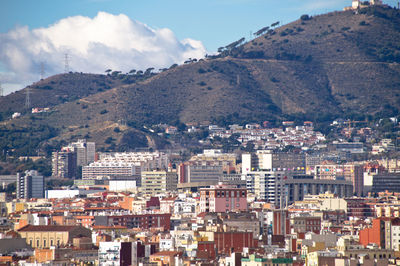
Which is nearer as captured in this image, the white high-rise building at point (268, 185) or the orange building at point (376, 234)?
the orange building at point (376, 234)

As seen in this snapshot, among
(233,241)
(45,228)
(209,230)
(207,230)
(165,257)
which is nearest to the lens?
(165,257)

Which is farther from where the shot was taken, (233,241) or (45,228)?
(45,228)

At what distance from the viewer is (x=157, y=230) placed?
129m

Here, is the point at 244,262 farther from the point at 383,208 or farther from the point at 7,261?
the point at 383,208

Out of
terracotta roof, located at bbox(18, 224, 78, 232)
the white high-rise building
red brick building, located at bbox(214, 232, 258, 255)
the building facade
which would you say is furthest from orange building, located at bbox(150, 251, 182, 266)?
the white high-rise building

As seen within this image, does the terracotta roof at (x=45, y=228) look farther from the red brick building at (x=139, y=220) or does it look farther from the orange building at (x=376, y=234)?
the orange building at (x=376, y=234)

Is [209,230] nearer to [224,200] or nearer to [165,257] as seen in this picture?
[165,257]

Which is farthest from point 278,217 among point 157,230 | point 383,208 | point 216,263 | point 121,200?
point 121,200

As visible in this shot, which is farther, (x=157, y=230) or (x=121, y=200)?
(x=121, y=200)

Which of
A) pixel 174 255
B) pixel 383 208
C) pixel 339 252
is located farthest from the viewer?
pixel 383 208

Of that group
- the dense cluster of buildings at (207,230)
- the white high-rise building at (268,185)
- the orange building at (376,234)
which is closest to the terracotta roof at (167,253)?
the dense cluster of buildings at (207,230)

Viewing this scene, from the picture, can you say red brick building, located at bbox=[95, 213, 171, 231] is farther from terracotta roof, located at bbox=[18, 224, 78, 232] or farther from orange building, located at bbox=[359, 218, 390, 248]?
orange building, located at bbox=[359, 218, 390, 248]

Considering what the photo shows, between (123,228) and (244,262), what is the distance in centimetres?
4084

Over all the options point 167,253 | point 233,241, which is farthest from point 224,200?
point 167,253
